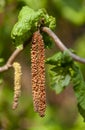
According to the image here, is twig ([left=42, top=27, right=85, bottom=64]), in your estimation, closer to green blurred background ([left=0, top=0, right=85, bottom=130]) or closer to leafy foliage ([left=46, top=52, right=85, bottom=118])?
leafy foliage ([left=46, top=52, right=85, bottom=118])

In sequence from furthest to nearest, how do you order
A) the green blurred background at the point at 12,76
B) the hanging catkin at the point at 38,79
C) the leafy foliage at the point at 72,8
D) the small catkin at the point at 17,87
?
the leafy foliage at the point at 72,8 → the green blurred background at the point at 12,76 → the small catkin at the point at 17,87 → the hanging catkin at the point at 38,79

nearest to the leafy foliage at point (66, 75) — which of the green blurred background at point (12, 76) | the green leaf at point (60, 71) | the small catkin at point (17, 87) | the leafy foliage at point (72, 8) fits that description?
the green leaf at point (60, 71)

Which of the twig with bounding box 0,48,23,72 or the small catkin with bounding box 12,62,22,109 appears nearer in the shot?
the small catkin with bounding box 12,62,22,109

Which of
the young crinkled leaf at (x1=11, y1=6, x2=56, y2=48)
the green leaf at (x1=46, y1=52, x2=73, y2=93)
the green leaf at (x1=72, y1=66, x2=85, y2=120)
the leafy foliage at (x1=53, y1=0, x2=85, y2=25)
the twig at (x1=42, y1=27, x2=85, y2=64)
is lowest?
the green leaf at (x1=72, y1=66, x2=85, y2=120)

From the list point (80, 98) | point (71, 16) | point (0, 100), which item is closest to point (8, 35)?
point (0, 100)

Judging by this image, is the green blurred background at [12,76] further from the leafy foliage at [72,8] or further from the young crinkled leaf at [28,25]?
the young crinkled leaf at [28,25]

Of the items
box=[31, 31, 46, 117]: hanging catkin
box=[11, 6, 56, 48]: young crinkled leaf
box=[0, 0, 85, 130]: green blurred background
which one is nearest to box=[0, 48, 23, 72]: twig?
box=[11, 6, 56, 48]: young crinkled leaf

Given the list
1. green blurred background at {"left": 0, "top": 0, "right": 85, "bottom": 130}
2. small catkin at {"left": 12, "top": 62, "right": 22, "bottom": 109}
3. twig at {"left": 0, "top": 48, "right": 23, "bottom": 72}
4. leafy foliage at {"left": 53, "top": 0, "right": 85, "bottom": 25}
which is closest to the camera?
small catkin at {"left": 12, "top": 62, "right": 22, "bottom": 109}
